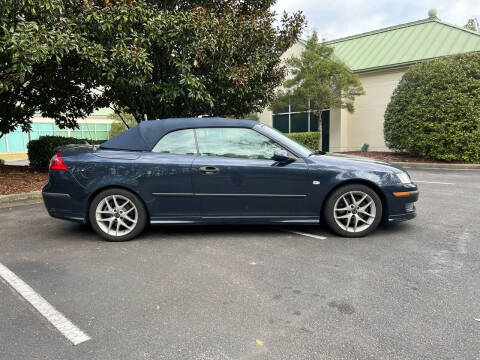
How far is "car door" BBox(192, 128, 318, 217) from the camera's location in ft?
13.6

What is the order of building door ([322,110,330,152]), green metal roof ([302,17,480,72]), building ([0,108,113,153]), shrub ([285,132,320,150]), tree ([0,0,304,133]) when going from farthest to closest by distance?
building ([0,108,113,153]) → building door ([322,110,330,152]) → shrub ([285,132,320,150]) → green metal roof ([302,17,480,72]) → tree ([0,0,304,133])

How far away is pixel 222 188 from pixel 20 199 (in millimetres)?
5033

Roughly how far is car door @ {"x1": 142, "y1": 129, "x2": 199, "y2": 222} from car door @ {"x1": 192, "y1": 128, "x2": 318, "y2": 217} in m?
0.11

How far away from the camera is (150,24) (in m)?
7.09

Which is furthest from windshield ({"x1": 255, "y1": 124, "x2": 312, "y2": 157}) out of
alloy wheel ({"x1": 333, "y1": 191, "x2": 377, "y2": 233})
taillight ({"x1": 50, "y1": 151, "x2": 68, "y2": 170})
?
taillight ({"x1": 50, "y1": 151, "x2": 68, "y2": 170})

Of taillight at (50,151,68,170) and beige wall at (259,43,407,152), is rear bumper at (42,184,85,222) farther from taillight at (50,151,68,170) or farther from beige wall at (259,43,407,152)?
beige wall at (259,43,407,152)

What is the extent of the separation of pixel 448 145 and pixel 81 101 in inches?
507

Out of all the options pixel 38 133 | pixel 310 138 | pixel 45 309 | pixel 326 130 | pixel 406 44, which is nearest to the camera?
pixel 45 309

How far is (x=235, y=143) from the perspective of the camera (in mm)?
4309

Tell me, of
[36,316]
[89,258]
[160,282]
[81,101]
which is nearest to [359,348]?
[160,282]

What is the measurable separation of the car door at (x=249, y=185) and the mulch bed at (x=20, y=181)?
202 inches

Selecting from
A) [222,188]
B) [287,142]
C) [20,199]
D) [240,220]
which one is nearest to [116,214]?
[222,188]

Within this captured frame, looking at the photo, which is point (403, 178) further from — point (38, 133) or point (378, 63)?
point (38, 133)

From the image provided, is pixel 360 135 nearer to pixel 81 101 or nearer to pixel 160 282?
pixel 81 101
